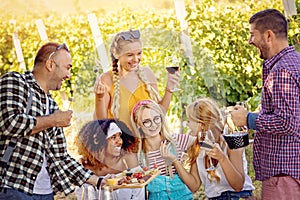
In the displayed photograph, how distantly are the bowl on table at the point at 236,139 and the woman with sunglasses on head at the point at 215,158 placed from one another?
0.65 ft

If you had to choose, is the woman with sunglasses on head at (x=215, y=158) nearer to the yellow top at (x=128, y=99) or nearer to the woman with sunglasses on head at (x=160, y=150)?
the woman with sunglasses on head at (x=160, y=150)

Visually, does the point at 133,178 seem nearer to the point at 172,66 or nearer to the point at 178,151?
the point at 178,151

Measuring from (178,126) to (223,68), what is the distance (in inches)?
78.8

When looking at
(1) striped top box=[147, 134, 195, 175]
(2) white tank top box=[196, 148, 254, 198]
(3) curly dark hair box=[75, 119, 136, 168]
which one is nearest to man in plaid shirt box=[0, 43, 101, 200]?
(3) curly dark hair box=[75, 119, 136, 168]

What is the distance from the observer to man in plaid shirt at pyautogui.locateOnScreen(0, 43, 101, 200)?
2867 mm

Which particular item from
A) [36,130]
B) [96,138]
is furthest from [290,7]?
[36,130]

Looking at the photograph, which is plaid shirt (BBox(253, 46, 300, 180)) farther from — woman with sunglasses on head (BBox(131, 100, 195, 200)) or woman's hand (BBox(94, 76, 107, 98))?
woman's hand (BBox(94, 76, 107, 98))

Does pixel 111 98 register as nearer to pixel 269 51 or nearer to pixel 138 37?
pixel 138 37

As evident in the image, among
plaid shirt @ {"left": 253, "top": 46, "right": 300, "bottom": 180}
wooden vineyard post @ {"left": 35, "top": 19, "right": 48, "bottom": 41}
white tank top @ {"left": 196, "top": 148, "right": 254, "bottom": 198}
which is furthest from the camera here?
wooden vineyard post @ {"left": 35, "top": 19, "right": 48, "bottom": 41}

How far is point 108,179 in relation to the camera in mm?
3455

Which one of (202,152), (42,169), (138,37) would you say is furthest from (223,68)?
(42,169)

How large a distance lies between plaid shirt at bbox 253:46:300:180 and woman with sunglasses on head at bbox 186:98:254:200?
1.12ft

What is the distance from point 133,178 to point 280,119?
79cm

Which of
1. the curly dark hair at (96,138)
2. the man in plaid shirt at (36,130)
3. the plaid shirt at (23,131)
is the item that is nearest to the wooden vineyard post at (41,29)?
the curly dark hair at (96,138)
